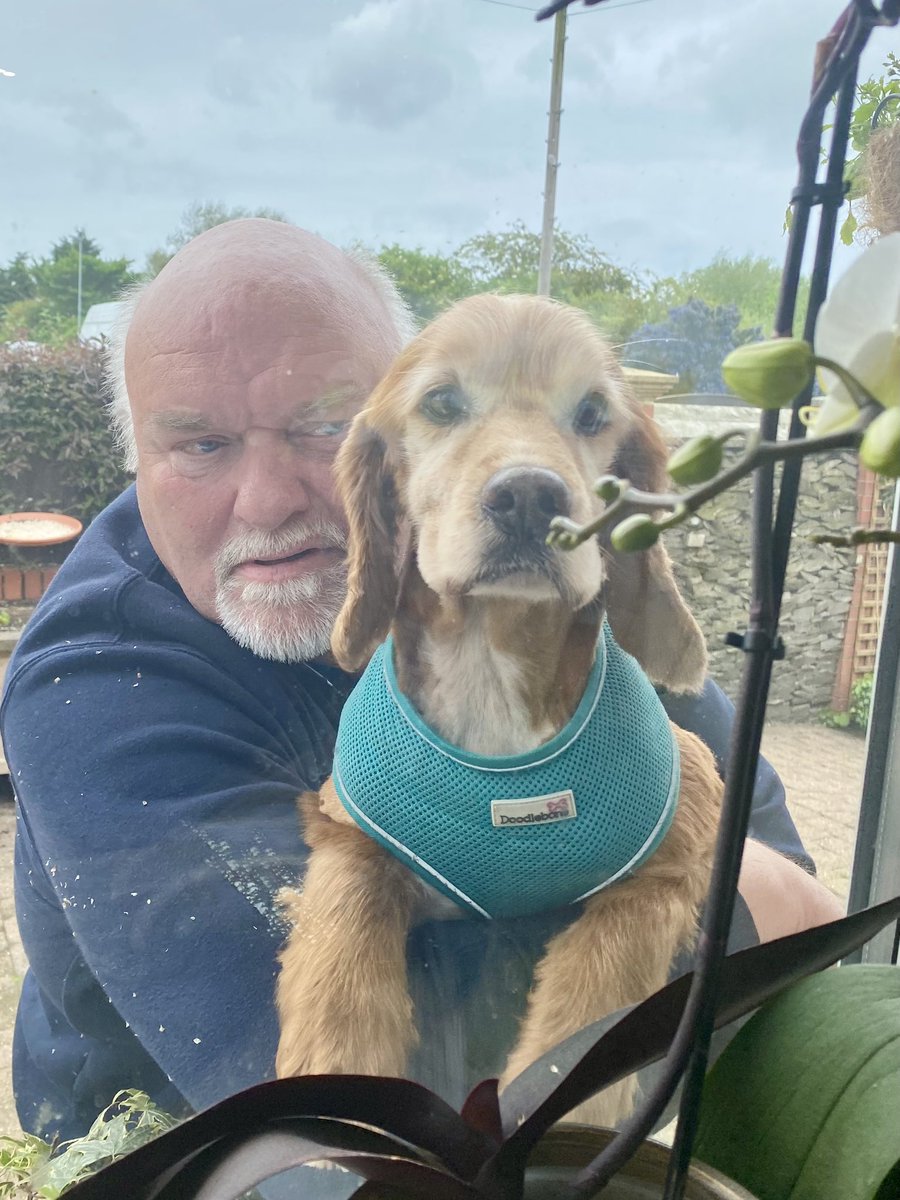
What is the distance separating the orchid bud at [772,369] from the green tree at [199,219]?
18.1 inches

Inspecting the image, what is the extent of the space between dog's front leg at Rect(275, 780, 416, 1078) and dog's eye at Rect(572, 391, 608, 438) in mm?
324

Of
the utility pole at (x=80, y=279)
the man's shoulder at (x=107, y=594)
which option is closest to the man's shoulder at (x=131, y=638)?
the man's shoulder at (x=107, y=594)

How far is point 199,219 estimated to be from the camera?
2.23ft

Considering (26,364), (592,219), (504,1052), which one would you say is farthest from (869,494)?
(26,364)

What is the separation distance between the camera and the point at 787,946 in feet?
1.75

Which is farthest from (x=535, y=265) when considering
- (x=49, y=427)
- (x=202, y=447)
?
(x=49, y=427)

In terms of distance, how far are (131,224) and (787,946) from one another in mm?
647

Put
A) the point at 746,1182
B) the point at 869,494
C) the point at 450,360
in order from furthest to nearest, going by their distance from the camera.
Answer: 1. the point at 869,494
2. the point at 450,360
3. the point at 746,1182

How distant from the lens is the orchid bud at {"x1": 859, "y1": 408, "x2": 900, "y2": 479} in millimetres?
286

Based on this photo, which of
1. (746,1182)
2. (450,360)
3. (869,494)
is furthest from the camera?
(869,494)

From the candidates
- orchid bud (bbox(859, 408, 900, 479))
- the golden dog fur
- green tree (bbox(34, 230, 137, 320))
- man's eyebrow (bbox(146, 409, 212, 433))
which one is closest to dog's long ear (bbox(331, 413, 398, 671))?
the golden dog fur

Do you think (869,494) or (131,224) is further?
(869,494)

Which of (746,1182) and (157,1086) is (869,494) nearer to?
(746,1182)

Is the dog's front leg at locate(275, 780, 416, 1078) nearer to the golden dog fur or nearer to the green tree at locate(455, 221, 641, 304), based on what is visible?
the golden dog fur
